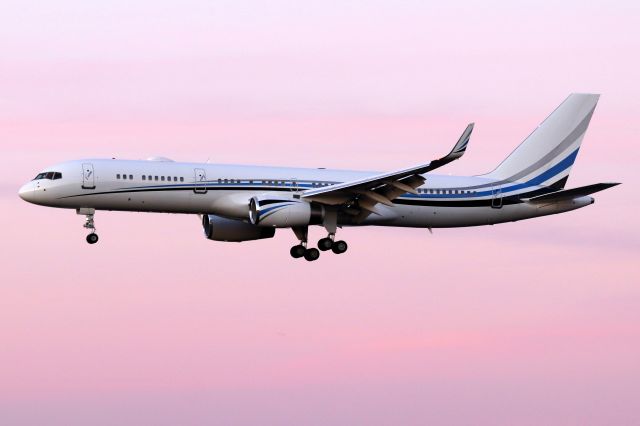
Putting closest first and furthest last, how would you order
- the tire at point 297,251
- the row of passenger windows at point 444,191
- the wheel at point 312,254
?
the wheel at point 312,254
the tire at point 297,251
the row of passenger windows at point 444,191

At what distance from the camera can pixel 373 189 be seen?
80.8m

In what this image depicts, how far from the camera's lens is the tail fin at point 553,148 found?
8875cm

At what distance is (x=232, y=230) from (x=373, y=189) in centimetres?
906

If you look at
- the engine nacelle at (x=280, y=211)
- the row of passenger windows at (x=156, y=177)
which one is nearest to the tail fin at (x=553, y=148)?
the engine nacelle at (x=280, y=211)

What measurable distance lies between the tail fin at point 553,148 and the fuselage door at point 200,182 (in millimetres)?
17255

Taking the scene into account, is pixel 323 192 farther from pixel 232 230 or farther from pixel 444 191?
pixel 444 191

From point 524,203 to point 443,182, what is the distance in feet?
16.7

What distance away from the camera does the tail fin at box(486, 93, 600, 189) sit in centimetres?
8875

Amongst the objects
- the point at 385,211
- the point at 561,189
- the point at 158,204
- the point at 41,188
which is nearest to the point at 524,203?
the point at 561,189

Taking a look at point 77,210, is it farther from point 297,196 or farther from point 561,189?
point 561,189

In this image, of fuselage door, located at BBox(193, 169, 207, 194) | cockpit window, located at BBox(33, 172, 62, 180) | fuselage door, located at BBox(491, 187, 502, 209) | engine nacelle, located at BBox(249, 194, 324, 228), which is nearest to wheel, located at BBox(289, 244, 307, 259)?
engine nacelle, located at BBox(249, 194, 324, 228)

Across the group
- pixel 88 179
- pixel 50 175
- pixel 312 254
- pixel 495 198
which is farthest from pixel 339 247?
pixel 50 175

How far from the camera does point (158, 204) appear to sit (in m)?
79.2

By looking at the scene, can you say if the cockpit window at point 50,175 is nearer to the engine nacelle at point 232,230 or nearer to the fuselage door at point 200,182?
the fuselage door at point 200,182
